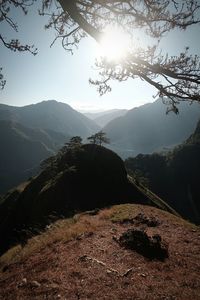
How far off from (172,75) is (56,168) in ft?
168

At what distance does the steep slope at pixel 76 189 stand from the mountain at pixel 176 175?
75257 millimetres

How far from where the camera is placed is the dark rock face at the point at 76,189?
131 ft

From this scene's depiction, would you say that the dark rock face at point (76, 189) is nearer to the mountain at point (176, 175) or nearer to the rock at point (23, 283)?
the rock at point (23, 283)

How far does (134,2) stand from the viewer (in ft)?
22.2

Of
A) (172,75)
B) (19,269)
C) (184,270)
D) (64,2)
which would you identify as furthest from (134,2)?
(19,269)

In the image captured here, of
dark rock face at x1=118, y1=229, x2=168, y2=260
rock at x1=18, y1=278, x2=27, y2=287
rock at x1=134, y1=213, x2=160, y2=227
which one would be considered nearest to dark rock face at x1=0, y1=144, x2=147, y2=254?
rock at x1=134, y1=213, x2=160, y2=227

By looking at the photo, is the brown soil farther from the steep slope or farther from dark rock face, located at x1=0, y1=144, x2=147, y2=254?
the steep slope

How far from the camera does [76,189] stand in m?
43.9

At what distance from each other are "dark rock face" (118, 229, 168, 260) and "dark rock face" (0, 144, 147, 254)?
26.6 meters

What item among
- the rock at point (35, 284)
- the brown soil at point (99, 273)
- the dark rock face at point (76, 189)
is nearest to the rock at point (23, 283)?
the brown soil at point (99, 273)

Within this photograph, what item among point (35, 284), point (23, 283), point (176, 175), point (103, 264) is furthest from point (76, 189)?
point (176, 175)

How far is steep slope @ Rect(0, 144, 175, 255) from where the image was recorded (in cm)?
3991

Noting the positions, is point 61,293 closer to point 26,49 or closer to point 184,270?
point 184,270

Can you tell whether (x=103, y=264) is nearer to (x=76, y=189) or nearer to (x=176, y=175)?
(x=76, y=189)
